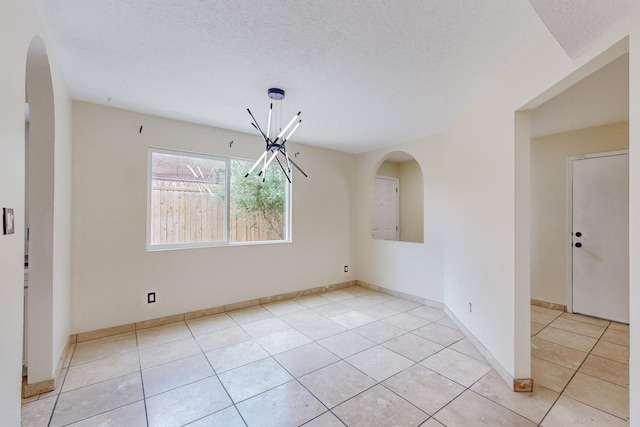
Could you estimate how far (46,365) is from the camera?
2.08 metres

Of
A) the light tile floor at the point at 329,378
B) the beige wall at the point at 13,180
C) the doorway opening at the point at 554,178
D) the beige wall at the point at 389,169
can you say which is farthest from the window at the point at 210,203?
the doorway opening at the point at 554,178

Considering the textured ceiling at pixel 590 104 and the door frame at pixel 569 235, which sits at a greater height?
the textured ceiling at pixel 590 104

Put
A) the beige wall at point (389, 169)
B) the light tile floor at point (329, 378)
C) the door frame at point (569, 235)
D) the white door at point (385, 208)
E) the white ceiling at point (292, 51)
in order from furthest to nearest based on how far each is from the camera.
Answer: the beige wall at point (389, 169), the white door at point (385, 208), the door frame at point (569, 235), the light tile floor at point (329, 378), the white ceiling at point (292, 51)

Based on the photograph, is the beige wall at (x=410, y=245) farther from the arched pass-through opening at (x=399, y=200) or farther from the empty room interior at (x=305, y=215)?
the arched pass-through opening at (x=399, y=200)

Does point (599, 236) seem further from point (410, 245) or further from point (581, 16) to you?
point (581, 16)

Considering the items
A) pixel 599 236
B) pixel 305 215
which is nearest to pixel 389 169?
pixel 305 215

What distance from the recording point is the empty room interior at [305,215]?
1.63m

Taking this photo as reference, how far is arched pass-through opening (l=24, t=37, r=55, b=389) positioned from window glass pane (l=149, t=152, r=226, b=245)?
1.20m

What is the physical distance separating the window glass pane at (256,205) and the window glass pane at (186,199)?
0.17m

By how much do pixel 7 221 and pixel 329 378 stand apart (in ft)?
7.15

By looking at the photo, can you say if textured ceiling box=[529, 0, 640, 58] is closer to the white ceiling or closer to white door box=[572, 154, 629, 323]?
the white ceiling

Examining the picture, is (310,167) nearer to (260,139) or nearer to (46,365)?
(260,139)

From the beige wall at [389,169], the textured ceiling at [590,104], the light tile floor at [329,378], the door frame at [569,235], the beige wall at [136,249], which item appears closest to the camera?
the light tile floor at [329,378]

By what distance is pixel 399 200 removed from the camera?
20.3ft
